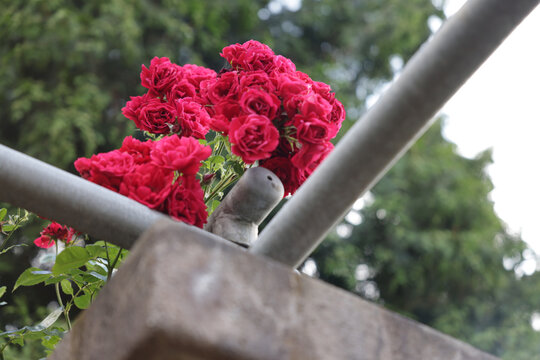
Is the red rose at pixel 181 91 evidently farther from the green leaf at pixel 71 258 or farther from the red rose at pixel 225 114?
the green leaf at pixel 71 258

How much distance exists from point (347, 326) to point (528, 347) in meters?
7.78

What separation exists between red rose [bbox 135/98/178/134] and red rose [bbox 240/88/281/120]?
0.84 feet

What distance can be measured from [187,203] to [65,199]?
0.25 metres

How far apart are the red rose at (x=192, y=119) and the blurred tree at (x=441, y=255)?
5.32 metres

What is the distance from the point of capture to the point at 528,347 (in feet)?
24.3

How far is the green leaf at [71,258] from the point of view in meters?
1.05

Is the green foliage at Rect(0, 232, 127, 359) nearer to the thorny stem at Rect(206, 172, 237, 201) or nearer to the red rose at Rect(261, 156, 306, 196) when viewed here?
the thorny stem at Rect(206, 172, 237, 201)

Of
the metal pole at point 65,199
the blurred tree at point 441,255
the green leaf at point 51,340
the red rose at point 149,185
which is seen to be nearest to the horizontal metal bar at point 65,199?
the metal pole at point 65,199

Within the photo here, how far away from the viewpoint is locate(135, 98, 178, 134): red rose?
125cm

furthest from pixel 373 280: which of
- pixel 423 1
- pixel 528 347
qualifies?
pixel 423 1

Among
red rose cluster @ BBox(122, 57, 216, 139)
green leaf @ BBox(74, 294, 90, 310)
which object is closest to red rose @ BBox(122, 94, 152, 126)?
red rose cluster @ BBox(122, 57, 216, 139)

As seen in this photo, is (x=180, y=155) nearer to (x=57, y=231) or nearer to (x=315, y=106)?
(x=315, y=106)

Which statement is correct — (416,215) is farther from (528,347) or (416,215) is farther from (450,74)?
(450,74)

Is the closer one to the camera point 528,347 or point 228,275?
point 228,275
